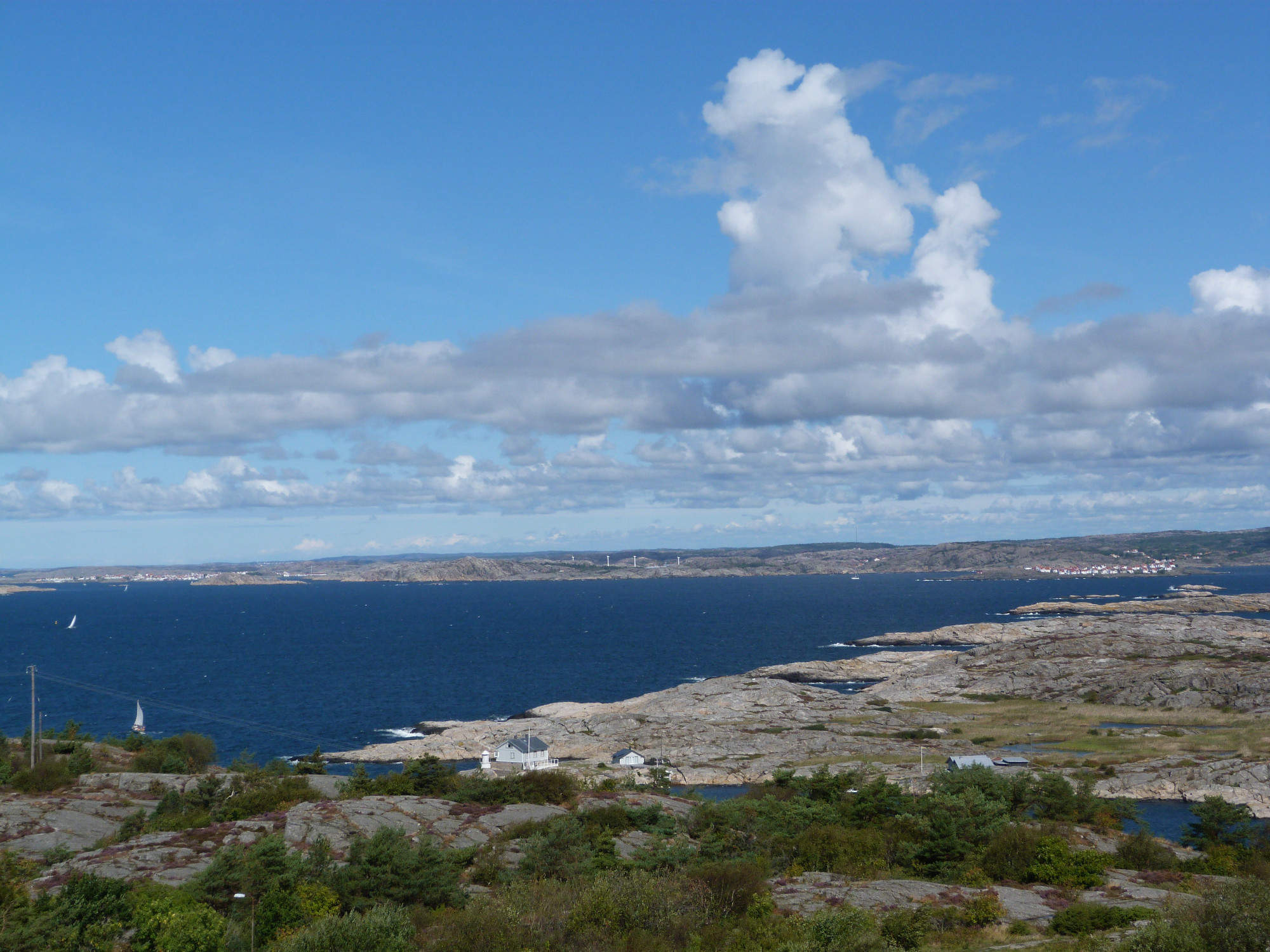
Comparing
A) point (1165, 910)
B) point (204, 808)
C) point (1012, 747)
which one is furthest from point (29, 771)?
point (1012, 747)

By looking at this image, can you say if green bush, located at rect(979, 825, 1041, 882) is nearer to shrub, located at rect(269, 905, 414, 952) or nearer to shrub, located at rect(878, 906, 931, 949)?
shrub, located at rect(878, 906, 931, 949)

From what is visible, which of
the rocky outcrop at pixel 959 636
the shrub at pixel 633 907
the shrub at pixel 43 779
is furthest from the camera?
the rocky outcrop at pixel 959 636

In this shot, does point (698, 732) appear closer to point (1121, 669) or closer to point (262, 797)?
point (262, 797)

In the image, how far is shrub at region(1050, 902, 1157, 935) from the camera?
24.9 m

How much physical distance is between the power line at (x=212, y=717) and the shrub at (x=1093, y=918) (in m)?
74.2

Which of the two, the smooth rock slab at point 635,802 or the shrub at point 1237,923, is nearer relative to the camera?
the shrub at point 1237,923

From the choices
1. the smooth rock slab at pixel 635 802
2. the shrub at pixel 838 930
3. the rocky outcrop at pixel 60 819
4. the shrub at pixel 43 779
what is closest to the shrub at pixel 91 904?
the rocky outcrop at pixel 60 819

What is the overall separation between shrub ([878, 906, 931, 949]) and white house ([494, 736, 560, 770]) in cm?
4566

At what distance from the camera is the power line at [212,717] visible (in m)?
88.5

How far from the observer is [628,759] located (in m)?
72.5

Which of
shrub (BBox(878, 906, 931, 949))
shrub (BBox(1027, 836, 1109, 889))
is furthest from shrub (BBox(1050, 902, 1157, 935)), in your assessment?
shrub (BBox(1027, 836, 1109, 889))

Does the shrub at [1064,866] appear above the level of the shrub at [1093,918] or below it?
below

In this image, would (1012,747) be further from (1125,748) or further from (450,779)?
(450,779)

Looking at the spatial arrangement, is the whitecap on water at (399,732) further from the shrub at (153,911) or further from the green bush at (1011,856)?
the green bush at (1011,856)
